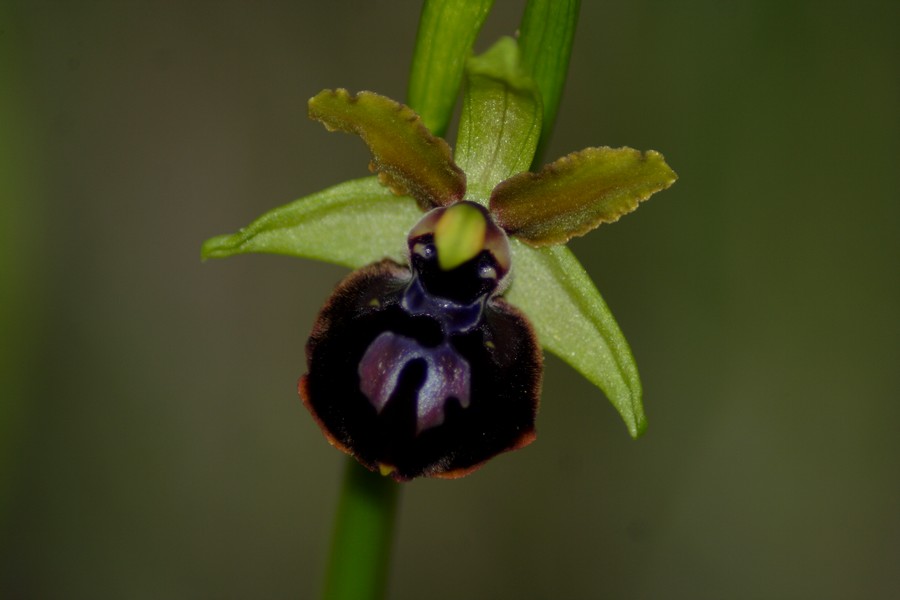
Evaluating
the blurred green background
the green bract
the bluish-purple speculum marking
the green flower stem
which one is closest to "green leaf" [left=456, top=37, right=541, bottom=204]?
the green bract

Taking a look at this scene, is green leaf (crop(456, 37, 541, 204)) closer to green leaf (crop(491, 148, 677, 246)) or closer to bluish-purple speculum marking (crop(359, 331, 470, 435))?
green leaf (crop(491, 148, 677, 246))

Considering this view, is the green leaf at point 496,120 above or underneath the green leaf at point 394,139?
above

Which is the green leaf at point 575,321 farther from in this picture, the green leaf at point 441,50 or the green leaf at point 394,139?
the green leaf at point 441,50

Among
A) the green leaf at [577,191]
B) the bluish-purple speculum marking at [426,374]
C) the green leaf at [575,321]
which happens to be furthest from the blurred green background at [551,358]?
the bluish-purple speculum marking at [426,374]

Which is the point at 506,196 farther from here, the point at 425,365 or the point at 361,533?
the point at 361,533

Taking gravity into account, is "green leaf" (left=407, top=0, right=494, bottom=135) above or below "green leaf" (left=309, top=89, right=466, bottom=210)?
above

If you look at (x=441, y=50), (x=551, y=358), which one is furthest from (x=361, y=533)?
(x=551, y=358)
